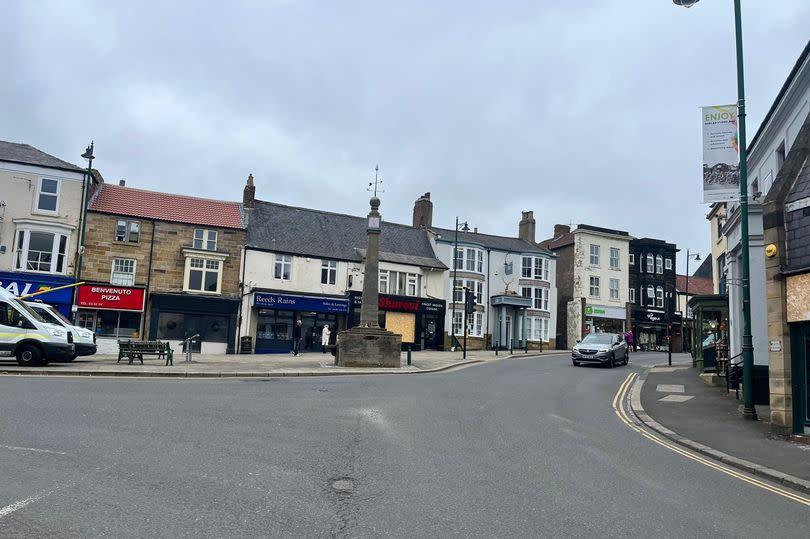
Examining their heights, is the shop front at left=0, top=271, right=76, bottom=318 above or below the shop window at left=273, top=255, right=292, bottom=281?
below

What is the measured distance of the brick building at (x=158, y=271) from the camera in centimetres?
3356

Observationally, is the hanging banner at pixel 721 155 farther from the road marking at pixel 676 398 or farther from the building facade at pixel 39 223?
the building facade at pixel 39 223

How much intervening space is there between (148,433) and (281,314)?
94.8 feet

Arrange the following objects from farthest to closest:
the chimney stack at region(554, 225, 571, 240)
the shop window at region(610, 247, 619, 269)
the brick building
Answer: the chimney stack at region(554, 225, 571, 240), the shop window at region(610, 247, 619, 269), the brick building

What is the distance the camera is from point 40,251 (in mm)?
32656

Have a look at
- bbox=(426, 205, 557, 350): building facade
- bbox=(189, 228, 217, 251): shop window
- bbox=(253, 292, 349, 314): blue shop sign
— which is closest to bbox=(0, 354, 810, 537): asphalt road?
bbox=(253, 292, 349, 314): blue shop sign

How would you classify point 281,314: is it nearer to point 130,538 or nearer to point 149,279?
point 149,279

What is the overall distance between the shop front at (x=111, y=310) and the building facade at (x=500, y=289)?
826 inches

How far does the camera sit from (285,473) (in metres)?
7.12

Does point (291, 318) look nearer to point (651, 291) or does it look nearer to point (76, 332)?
point (76, 332)

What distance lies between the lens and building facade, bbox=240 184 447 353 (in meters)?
37.0

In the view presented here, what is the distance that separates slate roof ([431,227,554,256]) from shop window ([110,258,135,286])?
2162 centimetres

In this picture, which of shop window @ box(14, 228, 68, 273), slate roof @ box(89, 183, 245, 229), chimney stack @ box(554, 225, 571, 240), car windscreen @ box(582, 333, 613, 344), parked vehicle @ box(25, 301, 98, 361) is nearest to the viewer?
parked vehicle @ box(25, 301, 98, 361)

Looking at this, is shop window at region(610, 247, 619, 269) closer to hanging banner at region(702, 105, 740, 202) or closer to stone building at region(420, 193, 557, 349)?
stone building at region(420, 193, 557, 349)
